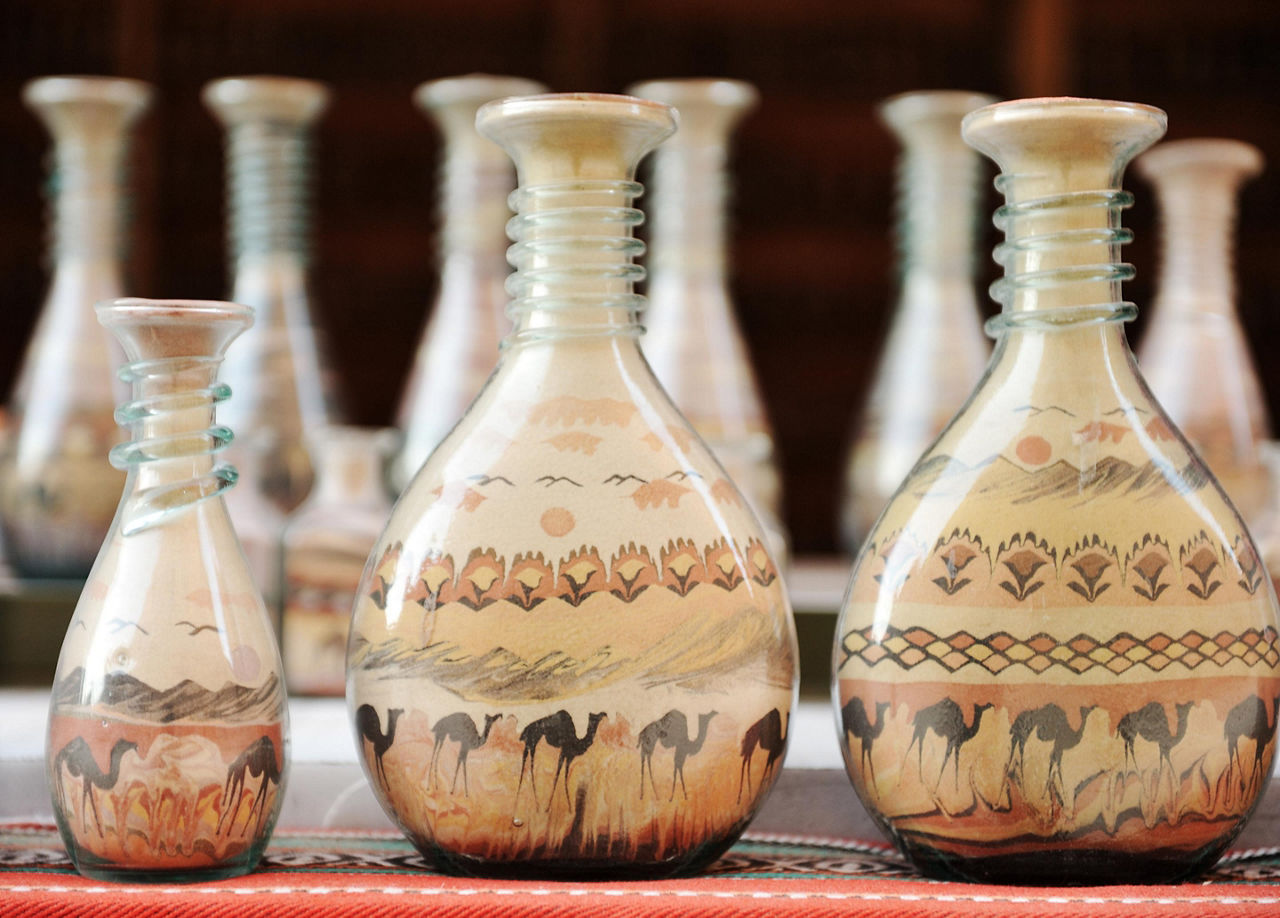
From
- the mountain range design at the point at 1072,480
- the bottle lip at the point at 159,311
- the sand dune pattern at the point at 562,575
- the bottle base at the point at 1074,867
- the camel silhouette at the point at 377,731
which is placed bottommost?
the bottle base at the point at 1074,867

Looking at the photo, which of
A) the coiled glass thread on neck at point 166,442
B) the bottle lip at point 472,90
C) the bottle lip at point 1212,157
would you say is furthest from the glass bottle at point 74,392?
the bottle lip at point 1212,157

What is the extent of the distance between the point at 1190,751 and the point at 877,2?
1.36 metres

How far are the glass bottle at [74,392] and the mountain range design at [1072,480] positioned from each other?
0.54 m

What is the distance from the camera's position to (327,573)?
713 mm

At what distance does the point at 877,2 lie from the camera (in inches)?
64.4

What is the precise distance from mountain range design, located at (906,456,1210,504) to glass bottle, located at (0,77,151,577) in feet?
1.78

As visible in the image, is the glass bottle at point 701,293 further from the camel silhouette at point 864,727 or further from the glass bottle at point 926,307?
the camel silhouette at point 864,727

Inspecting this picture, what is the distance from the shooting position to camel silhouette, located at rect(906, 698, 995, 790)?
15.9 inches

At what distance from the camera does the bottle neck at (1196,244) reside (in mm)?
723

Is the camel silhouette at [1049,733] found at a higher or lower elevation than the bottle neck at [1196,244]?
lower

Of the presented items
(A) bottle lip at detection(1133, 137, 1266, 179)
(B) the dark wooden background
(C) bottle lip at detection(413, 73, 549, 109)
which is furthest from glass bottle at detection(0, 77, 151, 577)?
(B) the dark wooden background

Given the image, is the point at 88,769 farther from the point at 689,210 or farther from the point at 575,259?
the point at 689,210

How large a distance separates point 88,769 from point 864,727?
8.1 inches

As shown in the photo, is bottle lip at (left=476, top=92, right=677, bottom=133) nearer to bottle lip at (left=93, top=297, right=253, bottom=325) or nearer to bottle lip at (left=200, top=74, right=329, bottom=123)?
bottle lip at (left=93, top=297, right=253, bottom=325)
